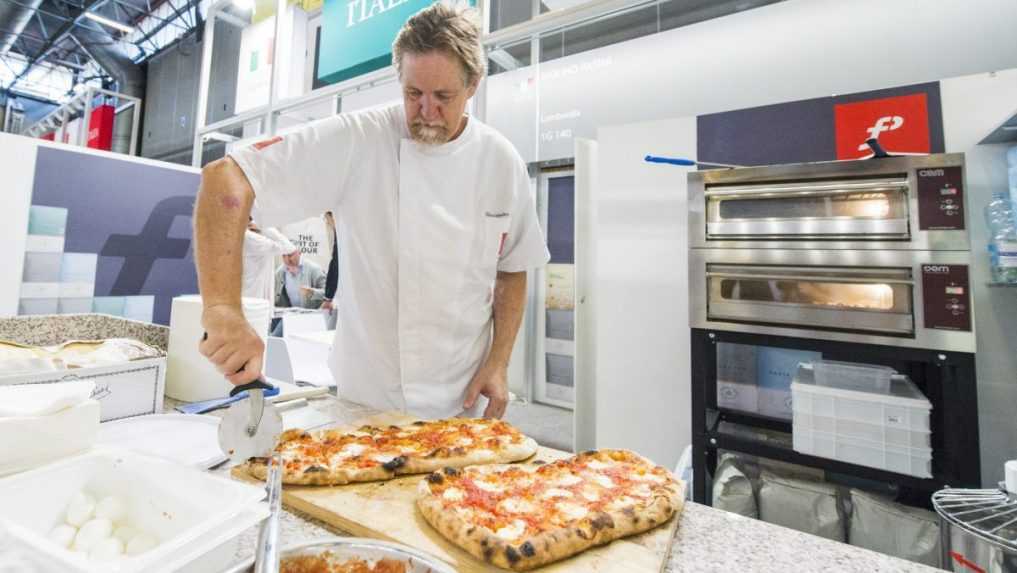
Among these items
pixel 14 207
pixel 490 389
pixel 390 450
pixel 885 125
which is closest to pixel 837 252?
pixel 885 125

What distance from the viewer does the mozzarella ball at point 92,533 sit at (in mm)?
508

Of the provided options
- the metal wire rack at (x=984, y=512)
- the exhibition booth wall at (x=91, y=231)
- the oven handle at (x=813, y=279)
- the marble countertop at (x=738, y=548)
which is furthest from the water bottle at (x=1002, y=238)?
the exhibition booth wall at (x=91, y=231)

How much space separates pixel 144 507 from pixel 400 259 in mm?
955

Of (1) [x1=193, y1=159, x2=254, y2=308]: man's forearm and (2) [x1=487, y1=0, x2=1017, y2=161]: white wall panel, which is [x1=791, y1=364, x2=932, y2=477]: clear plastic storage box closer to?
(2) [x1=487, y1=0, x2=1017, y2=161]: white wall panel

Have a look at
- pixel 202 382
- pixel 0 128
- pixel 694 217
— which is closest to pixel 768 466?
pixel 694 217

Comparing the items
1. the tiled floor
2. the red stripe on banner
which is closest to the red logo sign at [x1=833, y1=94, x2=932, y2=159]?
the red stripe on banner

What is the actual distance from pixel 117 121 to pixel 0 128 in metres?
7.62

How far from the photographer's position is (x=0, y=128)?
45.0 ft

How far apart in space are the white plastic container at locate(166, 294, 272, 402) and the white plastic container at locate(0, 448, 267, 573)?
0.75m

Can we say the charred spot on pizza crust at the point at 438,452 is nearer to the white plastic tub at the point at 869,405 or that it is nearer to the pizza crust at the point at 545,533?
the pizza crust at the point at 545,533

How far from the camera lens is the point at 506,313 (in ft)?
5.70

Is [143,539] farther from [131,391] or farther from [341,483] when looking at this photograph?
[131,391]

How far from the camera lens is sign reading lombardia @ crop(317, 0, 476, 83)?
367 cm

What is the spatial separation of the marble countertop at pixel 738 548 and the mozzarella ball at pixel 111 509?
16cm
